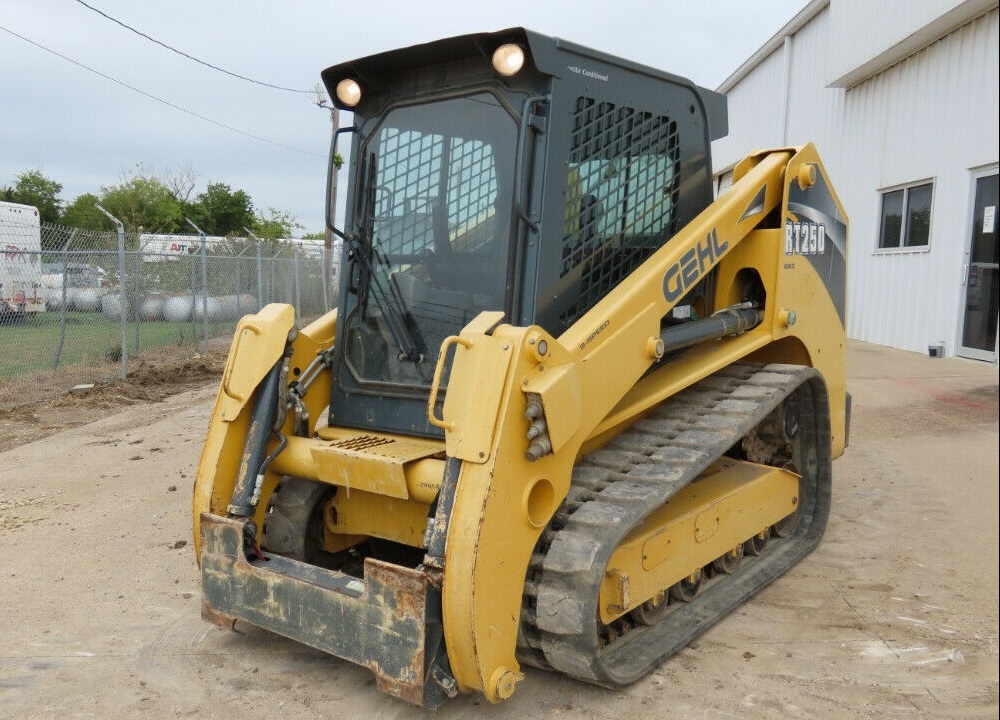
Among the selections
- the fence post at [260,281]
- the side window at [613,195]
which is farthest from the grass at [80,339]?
the side window at [613,195]

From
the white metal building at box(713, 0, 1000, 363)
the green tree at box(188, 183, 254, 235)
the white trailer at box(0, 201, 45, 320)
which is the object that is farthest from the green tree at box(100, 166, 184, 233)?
the white metal building at box(713, 0, 1000, 363)

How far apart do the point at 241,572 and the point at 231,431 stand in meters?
0.63

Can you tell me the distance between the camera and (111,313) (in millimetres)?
14961

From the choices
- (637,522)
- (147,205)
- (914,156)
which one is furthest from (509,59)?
(147,205)

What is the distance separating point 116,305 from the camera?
15008 mm

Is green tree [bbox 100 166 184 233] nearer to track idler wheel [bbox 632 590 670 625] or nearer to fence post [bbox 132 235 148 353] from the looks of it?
fence post [bbox 132 235 148 353]

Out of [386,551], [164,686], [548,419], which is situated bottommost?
[164,686]

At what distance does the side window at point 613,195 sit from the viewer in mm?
3607

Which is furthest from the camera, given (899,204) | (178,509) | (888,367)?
(899,204)

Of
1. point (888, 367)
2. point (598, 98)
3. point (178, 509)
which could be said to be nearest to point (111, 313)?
point (178, 509)

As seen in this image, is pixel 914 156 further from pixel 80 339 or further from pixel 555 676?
pixel 80 339

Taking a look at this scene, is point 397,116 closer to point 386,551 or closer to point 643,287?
point 643,287

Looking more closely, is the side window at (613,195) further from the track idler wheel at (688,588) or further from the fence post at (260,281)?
the fence post at (260,281)

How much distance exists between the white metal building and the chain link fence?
9257 millimetres
